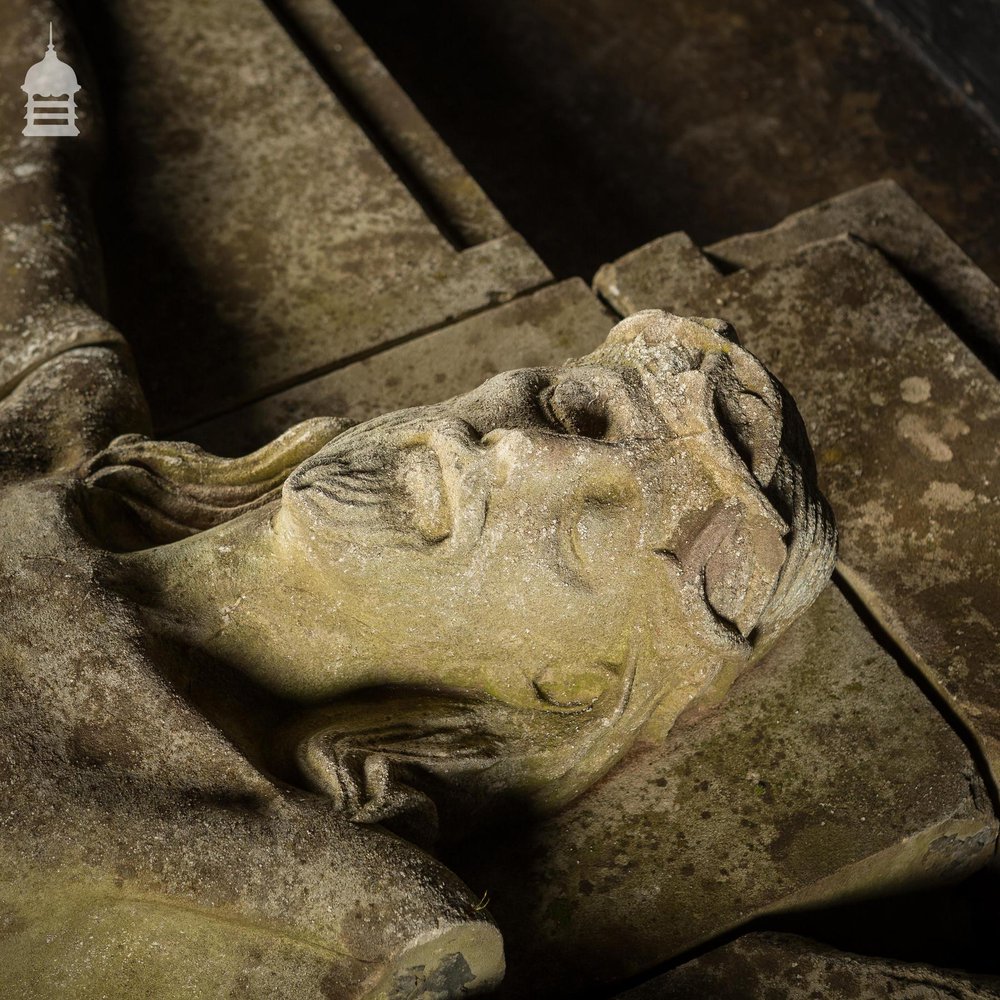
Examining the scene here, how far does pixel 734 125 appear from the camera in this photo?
5871 mm

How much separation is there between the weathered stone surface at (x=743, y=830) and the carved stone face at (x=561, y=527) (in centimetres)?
37

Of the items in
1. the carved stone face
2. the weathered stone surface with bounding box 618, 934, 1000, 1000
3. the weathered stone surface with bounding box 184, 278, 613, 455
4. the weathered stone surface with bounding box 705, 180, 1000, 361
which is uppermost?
the carved stone face

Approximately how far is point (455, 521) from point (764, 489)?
583 mm

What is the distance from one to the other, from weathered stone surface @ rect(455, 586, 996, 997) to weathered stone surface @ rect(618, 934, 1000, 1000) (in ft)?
0.24

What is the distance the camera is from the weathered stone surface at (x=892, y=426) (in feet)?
9.64

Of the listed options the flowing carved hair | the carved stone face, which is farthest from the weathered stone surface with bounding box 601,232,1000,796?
the flowing carved hair

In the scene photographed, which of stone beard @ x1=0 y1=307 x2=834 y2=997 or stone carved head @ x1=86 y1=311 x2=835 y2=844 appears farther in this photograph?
stone carved head @ x1=86 y1=311 x2=835 y2=844

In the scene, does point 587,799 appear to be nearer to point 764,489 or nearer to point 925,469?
point 764,489

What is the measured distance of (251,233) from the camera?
385 centimetres

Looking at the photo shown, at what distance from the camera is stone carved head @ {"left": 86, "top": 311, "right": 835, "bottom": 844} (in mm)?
2250

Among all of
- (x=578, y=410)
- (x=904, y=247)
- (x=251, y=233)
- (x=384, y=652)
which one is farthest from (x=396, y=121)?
(x=384, y=652)

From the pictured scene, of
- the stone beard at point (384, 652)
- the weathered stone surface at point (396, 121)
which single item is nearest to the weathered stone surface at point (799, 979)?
the stone beard at point (384, 652)

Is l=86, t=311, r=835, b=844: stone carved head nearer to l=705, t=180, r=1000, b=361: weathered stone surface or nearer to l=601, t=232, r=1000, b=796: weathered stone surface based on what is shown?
l=601, t=232, r=1000, b=796: weathered stone surface

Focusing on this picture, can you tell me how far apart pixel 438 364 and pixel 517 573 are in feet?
4.36
